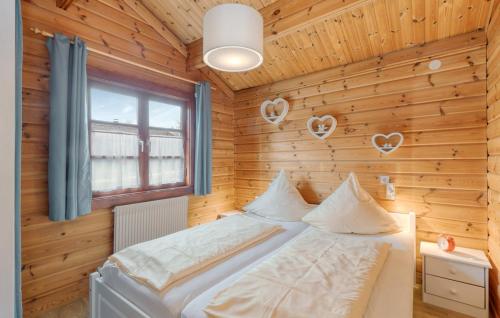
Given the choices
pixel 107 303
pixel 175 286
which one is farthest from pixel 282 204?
pixel 107 303

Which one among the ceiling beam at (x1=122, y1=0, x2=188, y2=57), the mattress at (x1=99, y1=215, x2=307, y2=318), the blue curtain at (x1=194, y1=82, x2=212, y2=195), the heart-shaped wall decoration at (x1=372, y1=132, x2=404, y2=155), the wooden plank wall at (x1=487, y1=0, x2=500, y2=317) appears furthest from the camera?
the blue curtain at (x1=194, y1=82, x2=212, y2=195)

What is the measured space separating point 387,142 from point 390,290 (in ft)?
5.88

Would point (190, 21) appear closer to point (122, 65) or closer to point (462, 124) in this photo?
point (122, 65)

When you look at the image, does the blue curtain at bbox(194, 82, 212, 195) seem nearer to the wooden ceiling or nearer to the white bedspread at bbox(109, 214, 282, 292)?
the wooden ceiling

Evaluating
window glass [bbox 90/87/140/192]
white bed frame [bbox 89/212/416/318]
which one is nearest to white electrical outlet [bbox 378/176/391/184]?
white bed frame [bbox 89/212/416/318]

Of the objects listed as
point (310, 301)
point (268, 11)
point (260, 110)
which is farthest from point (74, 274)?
point (268, 11)

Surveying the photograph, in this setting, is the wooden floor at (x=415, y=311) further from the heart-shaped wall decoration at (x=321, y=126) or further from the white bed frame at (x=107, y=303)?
the heart-shaped wall decoration at (x=321, y=126)

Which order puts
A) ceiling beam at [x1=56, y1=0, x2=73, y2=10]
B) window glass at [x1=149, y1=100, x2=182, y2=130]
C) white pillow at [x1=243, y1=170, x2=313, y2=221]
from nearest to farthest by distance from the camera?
1. ceiling beam at [x1=56, y1=0, x2=73, y2=10]
2. white pillow at [x1=243, y1=170, x2=313, y2=221]
3. window glass at [x1=149, y1=100, x2=182, y2=130]

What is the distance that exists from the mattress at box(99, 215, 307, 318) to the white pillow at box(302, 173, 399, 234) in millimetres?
866

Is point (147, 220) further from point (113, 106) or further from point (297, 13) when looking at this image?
point (297, 13)

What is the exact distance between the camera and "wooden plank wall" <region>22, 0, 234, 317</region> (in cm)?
208

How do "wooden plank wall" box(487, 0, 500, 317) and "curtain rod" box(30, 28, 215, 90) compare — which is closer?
"wooden plank wall" box(487, 0, 500, 317)

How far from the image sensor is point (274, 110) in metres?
3.59

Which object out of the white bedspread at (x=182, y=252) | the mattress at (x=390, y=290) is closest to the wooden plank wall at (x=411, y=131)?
the mattress at (x=390, y=290)
